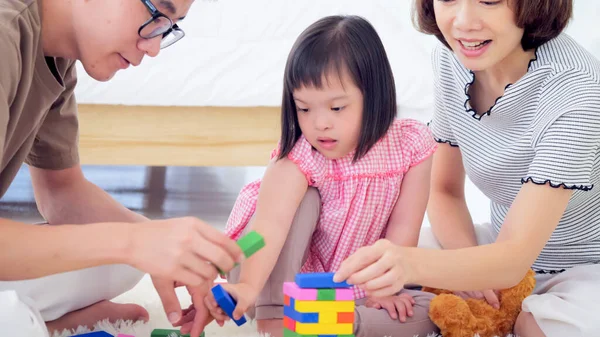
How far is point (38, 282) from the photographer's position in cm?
128

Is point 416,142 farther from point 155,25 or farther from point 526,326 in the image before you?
point 155,25

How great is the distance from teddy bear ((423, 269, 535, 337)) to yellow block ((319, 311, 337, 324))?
316mm

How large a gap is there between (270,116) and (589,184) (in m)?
1.14

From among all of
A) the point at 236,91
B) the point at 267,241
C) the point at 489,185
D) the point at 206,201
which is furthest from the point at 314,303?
the point at 206,201

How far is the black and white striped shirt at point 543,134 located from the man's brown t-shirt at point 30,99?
2.37 ft

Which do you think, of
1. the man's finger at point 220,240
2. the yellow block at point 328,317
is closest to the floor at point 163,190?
the yellow block at point 328,317

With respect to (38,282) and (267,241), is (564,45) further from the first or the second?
(38,282)

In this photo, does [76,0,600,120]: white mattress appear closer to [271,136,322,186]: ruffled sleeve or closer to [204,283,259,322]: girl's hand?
[271,136,322,186]: ruffled sleeve

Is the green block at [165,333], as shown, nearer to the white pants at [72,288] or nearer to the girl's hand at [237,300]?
the girl's hand at [237,300]

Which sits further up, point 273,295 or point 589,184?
point 589,184

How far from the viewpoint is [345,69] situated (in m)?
1.40

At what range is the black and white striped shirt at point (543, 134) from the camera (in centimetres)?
124

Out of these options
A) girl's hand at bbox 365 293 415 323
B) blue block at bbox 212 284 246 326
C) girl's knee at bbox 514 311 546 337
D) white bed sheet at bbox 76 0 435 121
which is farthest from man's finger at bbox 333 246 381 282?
white bed sheet at bbox 76 0 435 121

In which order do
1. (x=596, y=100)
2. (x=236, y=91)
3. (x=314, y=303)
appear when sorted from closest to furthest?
(x=314, y=303) < (x=596, y=100) < (x=236, y=91)
